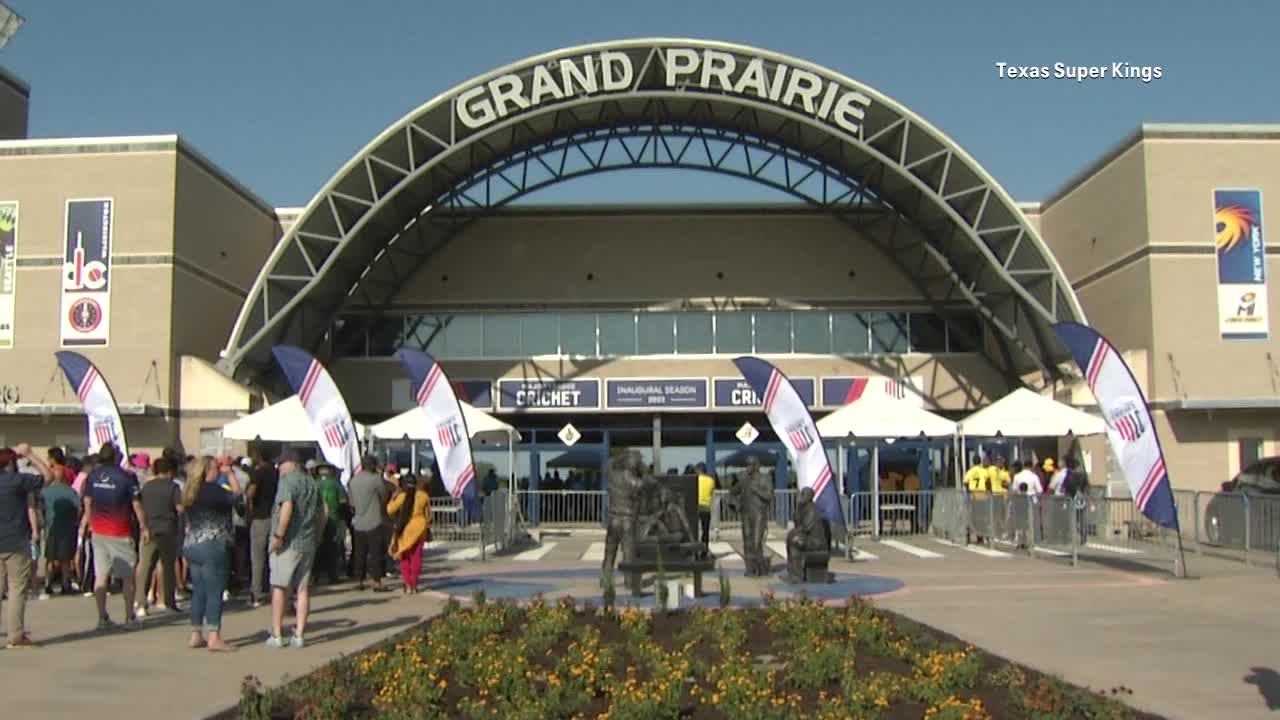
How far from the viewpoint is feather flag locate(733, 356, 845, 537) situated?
2030cm

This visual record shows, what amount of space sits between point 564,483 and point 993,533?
54.0 feet

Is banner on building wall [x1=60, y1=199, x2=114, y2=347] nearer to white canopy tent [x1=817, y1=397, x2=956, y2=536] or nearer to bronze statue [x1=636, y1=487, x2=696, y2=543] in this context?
white canopy tent [x1=817, y1=397, x2=956, y2=536]

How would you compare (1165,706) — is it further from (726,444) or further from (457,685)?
(726,444)

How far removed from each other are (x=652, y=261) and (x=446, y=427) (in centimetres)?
1774

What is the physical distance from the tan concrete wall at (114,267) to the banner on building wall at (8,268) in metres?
0.15

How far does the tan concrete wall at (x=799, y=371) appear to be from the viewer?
126 feet

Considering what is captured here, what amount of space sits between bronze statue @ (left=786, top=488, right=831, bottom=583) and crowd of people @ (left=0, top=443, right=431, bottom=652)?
4.89 metres

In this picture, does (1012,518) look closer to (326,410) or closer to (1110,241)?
(1110,241)

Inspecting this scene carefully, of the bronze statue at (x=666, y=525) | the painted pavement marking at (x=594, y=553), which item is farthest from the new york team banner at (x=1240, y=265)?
the bronze statue at (x=666, y=525)

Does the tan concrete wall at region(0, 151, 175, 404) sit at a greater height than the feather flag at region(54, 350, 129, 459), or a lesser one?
greater

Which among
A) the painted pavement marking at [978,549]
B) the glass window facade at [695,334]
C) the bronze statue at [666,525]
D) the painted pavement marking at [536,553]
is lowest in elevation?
the painted pavement marking at [536,553]

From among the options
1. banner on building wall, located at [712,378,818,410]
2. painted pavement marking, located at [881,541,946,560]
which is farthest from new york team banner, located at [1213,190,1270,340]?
banner on building wall, located at [712,378,818,410]

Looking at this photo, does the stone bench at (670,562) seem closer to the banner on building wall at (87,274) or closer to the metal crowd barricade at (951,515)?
the metal crowd barricade at (951,515)

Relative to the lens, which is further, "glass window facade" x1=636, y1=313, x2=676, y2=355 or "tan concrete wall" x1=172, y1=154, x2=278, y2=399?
"glass window facade" x1=636, y1=313, x2=676, y2=355
